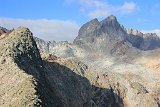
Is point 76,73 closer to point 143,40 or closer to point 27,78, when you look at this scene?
point 27,78

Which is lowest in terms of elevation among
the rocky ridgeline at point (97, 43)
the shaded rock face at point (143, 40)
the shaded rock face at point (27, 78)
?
the shaded rock face at point (27, 78)

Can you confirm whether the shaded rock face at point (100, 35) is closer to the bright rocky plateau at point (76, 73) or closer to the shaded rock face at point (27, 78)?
the bright rocky plateau at point (76, 73)

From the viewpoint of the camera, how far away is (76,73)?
152 feet

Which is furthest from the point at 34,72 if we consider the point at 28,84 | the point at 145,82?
the point at 145,82

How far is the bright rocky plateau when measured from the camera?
78.2ft

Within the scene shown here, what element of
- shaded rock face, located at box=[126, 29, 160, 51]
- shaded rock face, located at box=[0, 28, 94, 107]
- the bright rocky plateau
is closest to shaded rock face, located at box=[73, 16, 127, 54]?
the bright rocky plateau

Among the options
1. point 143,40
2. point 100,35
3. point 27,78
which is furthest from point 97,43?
point 27,78

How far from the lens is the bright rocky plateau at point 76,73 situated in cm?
2384

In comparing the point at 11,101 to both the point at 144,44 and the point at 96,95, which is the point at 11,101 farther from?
the point at 144,44

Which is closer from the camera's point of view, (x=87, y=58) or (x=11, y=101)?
(x=11, y=101)

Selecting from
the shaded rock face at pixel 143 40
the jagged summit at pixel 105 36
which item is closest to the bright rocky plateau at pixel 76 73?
the jagged summit at pixel 105 36

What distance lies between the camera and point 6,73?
25.4 metres

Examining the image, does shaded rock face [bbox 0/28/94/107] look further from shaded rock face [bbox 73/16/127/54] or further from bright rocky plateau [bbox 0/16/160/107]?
shaded rock face [bbox 73/16/127/54]

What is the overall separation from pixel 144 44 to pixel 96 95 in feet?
342
